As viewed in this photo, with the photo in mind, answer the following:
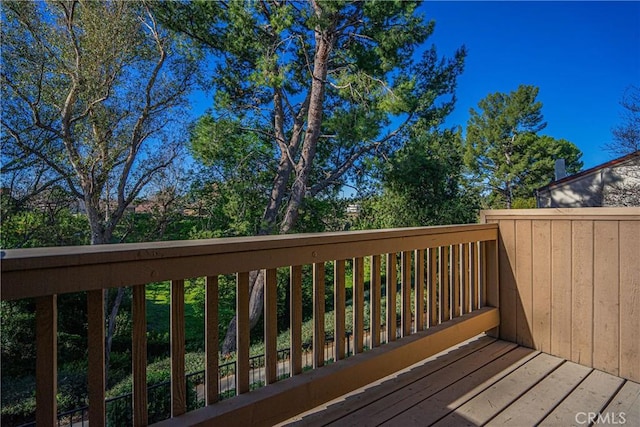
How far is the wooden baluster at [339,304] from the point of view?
1626 mm

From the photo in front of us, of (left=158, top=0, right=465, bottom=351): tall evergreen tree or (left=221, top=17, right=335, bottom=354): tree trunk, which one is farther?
(left=221, top=17, right=335, bottom=354): tree trunk

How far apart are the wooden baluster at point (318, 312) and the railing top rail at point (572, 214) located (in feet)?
5.13

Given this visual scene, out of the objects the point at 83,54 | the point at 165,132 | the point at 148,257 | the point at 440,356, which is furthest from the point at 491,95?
the point at 148,257

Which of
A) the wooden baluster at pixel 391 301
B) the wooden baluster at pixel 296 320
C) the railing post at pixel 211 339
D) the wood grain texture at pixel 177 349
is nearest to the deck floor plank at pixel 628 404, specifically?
the wooden baluster at pixel 391 301

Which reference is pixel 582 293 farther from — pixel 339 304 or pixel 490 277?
pixel 339 304

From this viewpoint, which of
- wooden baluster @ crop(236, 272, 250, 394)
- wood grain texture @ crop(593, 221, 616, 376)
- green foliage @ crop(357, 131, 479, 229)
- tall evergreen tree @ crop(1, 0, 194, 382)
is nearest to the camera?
wooden baluster @ crop(236, 272, 250, 394)

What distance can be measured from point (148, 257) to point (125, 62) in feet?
29.4

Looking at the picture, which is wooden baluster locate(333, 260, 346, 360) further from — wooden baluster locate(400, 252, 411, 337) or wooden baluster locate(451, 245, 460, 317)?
wooden baluster locate(451, 245, 460, 317)

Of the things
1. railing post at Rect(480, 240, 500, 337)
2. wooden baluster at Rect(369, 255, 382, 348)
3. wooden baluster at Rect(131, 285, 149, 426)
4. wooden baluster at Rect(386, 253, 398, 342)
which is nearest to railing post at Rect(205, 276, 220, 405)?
wooden baluster at Rect(131, 285, 149, 426)

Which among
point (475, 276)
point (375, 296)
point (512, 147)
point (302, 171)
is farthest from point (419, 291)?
point (512, 147)

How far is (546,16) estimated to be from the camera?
25.2 feet

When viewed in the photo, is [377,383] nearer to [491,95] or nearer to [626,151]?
[626,151]

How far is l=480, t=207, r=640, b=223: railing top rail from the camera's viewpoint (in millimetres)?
1868

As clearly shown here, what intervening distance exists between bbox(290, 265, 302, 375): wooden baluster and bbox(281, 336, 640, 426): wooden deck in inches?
9.5
